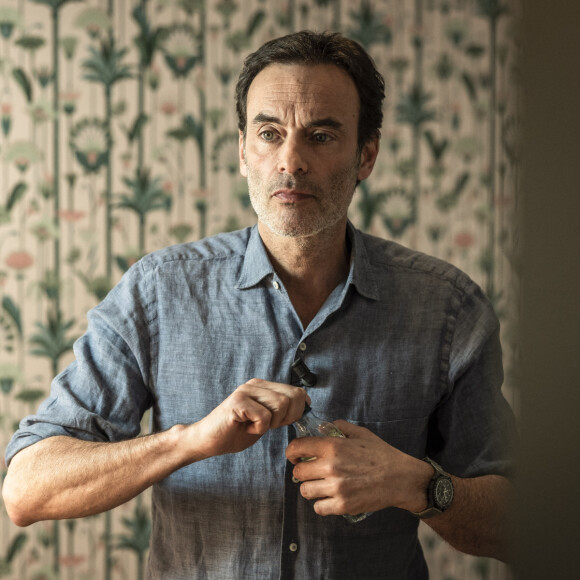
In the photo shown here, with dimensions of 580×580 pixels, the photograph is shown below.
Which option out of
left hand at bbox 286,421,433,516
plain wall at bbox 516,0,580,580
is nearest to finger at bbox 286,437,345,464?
left hand at bbox 286,421,433,516

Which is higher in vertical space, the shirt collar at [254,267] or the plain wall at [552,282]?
the plain wall at [552,282]

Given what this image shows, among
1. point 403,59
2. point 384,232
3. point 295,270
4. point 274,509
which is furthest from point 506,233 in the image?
point 274,509

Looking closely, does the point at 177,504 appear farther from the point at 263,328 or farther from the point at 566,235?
the point at 566,235

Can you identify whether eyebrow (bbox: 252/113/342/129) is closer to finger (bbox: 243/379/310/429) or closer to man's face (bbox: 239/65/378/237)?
man's face (bbox: 239/65/378/237)

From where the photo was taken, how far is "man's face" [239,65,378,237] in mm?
1330

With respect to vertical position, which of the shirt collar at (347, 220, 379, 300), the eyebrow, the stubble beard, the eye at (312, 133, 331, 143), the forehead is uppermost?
the forehead

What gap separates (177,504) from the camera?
1.27 meters

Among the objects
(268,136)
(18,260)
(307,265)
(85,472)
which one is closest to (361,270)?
(307,265)

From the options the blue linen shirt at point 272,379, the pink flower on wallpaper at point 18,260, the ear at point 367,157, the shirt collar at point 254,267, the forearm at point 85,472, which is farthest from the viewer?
the pink flower on wallpaper at point 18,260

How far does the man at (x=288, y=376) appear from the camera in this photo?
Result: 1.19 m

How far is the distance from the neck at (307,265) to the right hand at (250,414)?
349 millimetres

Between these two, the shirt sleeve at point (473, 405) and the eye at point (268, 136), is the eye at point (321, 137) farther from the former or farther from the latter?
the shirt sleeve at point (473, 405)

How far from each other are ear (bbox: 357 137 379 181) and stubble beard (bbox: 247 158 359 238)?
18 centimetres

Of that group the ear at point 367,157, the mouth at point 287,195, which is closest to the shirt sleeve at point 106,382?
the mouth at point 287,195
